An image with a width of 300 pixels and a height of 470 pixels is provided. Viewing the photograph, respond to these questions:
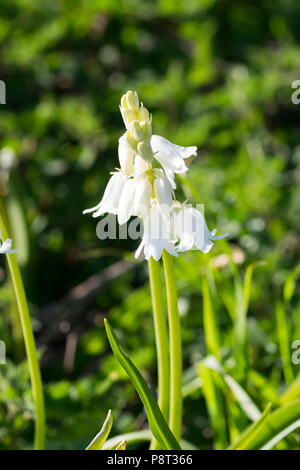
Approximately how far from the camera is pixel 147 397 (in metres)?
1.05

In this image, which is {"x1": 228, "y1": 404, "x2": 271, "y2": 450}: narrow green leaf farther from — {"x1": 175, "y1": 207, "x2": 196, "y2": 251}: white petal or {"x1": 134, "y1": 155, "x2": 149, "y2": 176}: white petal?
{"x1": 134, "y1": 155, "x2": 149, "y2": 176}: white petal

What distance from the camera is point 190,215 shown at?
3.42 ft

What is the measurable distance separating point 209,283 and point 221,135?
1578mm

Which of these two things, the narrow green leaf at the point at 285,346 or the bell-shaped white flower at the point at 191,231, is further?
the narrow green leaf at the point at 285,346

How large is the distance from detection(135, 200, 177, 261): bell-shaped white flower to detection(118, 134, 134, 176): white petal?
7cm

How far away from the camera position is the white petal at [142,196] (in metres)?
0.97

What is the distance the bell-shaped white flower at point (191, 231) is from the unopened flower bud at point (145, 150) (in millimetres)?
127

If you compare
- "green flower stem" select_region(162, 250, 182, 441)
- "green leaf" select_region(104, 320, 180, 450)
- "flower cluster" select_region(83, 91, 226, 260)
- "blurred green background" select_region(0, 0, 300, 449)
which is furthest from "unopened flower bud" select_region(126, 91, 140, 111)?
"blurred green background" select_region(0, 0, 300, 449)

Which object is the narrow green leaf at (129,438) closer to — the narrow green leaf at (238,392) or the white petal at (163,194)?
the narrow green leaf at (238,392)

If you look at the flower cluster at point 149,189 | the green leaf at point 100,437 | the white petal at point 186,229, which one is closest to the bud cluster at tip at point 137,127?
the flower cluster at point 149,189

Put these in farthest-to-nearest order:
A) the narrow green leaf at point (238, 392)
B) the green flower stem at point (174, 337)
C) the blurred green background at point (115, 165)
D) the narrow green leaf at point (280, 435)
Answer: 1. the blurred green background at point (115, 165)
2. the narrow green leaf at point (238, 392)
3. the narrow green leaf at point (280, 435)
4. the green flower stem at point (174, 337)

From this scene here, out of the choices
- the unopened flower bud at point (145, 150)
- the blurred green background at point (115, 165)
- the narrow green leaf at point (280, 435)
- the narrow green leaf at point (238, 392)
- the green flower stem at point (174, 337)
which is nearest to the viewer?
the unopened flower bud at point (145, 150)

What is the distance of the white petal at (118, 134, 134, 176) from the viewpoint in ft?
3.22

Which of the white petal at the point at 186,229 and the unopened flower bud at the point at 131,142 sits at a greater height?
the unopened flower bud at the point at 131,142
